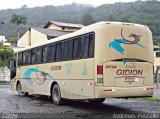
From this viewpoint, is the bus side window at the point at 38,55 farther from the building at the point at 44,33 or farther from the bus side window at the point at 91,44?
the building at the point at 44,33

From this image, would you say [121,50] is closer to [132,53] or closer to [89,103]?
[132,53]

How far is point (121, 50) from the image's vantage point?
12992mm

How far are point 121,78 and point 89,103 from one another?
4435 millimetres

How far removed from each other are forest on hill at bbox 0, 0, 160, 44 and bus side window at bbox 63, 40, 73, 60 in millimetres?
65577

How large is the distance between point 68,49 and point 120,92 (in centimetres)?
365

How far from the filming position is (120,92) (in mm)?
12734

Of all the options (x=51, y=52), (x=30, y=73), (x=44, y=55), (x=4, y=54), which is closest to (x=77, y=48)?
(x=51, y=52)

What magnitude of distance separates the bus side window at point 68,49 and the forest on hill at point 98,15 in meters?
65.6

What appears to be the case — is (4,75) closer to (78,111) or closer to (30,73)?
(30,73)

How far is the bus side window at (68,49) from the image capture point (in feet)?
49.8

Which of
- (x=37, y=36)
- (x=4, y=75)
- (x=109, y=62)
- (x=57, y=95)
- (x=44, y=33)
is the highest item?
(x=44, y=33)

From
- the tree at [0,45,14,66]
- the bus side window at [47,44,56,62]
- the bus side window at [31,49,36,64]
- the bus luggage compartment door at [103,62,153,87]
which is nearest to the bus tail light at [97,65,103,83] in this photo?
the bus luggage compartment door at [103,62,153,87]

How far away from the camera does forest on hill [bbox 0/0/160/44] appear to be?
298 feet

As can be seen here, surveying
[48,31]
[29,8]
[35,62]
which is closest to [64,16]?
[29,8]
